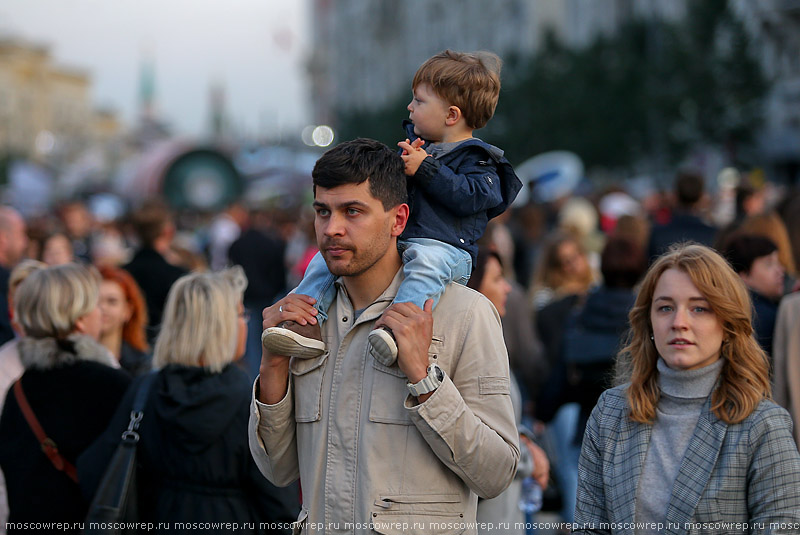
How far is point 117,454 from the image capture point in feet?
13.6

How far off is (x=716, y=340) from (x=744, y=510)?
1.79ft

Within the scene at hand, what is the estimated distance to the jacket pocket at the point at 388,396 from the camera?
121 inches

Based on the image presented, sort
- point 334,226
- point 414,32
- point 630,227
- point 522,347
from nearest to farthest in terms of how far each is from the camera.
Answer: point 334,226, point 522,347, point 630,227, point 414,32

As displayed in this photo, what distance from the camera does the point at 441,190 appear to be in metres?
3.22

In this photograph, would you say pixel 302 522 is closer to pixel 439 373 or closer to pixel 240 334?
pixel 439 373

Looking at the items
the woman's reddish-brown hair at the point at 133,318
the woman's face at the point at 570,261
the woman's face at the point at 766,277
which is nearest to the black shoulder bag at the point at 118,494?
the woman's reddish-brown hair at the point at 133,318

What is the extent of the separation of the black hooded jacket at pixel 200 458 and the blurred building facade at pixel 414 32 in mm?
28143

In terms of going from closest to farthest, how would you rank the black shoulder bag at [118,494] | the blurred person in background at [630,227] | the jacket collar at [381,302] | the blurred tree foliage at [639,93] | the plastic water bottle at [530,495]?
the jacket collar at [381,302], the black shoulder bag at [118,494], the plastic water bottle at [530,495], the blurred person in background at [630,227], the blurred tree foliage at [639,93]

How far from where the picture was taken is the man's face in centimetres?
309

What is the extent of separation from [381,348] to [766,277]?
2.94 meters

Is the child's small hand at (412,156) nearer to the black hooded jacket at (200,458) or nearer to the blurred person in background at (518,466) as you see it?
the blurred person in background at (518,466)

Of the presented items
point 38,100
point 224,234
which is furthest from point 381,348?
point 38,100

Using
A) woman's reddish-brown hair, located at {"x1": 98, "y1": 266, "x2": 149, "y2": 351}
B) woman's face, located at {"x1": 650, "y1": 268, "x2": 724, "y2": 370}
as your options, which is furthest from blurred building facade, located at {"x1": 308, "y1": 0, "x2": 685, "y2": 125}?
woman's face, located at {"x1": 650, "y1": 268, "x2": 724, "y2": 370}

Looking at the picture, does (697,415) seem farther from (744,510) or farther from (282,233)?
(282,233)
